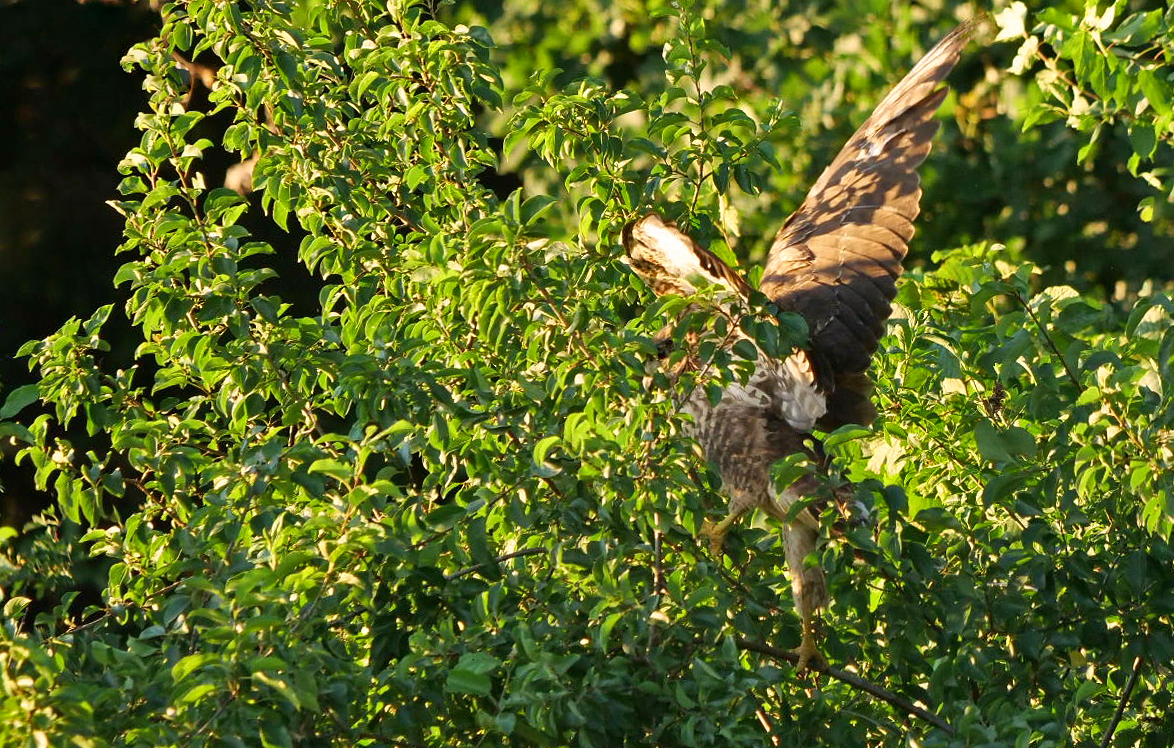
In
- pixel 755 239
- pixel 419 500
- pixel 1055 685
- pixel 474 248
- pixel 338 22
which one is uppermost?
pixel 338 22

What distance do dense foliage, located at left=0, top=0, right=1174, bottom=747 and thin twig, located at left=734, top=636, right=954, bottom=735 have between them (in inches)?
1.7

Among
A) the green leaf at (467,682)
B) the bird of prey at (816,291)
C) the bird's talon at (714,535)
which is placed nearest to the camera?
the green leaf at (467,682)

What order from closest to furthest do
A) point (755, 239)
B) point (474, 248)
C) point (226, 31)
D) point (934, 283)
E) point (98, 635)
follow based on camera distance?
point (474, 248), point (98, 635), point (226, 31), point (934, 283), point (755, 239)

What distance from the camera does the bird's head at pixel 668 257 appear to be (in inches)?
100

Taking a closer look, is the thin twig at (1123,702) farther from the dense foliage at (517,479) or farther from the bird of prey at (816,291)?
the bird of prey at (816,291)

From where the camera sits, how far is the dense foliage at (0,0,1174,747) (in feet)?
6.37

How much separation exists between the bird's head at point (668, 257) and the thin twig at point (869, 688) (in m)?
0.57

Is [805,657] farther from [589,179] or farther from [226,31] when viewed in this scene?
[226,31]

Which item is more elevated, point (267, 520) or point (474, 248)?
point (474, 248)

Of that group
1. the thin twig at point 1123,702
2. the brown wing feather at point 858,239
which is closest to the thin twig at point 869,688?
the thin twig at point 1123,702

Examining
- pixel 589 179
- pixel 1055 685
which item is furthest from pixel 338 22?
pixel 1055 685

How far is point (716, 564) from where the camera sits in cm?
240

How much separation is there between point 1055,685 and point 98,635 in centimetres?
152

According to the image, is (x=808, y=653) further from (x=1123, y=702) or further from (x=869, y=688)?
(x=1123, y=702)
